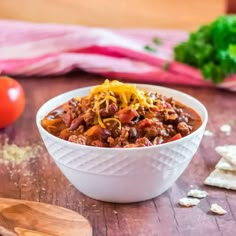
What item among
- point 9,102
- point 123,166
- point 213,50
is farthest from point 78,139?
point 213,50

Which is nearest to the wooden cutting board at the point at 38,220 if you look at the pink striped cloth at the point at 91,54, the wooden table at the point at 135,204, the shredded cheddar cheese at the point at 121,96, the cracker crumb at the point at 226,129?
Result: the wooden table at the point at 135,204

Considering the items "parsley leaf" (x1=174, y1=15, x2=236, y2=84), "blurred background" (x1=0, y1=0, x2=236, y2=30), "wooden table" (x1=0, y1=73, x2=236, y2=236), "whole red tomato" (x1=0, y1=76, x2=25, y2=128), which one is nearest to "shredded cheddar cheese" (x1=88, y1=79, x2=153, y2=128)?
"wooden table" (x1=0, y1=73, x2=236, y2=236)

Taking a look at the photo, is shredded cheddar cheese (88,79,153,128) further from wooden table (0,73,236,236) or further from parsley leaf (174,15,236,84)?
parsley leaf (174,15,236,84)

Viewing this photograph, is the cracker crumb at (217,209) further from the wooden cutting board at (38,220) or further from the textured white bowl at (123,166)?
the wooden cutting board at (38,220)

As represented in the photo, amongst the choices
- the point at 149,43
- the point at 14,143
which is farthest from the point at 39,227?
the point at 149,43

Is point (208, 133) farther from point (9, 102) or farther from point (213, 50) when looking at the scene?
point (9, 102)

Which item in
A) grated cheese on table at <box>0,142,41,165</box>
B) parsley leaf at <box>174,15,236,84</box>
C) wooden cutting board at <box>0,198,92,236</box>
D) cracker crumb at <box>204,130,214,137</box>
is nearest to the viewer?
wooden cutting board at <box>0,198,92,236</box>

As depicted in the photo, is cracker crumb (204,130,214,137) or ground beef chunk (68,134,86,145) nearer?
ground beef chunk (68,134,86,145)
